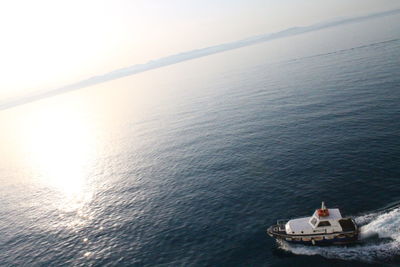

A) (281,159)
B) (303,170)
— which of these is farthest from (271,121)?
(303,170)

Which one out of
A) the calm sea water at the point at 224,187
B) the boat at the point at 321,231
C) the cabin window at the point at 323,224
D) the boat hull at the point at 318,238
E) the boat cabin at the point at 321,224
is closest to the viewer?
the boat hull at the point at 318,238

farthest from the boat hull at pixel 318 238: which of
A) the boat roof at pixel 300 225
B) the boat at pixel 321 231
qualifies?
the boat roof at pixel 300 225

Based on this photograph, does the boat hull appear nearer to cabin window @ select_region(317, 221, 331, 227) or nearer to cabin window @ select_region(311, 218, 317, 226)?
cabin window @ select_region(317, 221, 331, 227)

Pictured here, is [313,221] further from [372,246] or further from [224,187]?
[224,187]

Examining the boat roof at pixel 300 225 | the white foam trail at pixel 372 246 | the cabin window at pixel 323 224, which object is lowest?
the white foam trail at pixel 372 246

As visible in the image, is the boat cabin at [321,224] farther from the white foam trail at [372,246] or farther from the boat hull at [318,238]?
the white foam trail at [372,246]

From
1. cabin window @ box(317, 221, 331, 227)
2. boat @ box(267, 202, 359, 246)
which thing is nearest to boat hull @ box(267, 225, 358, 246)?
boat @ box(267, 202, 359, 246)
